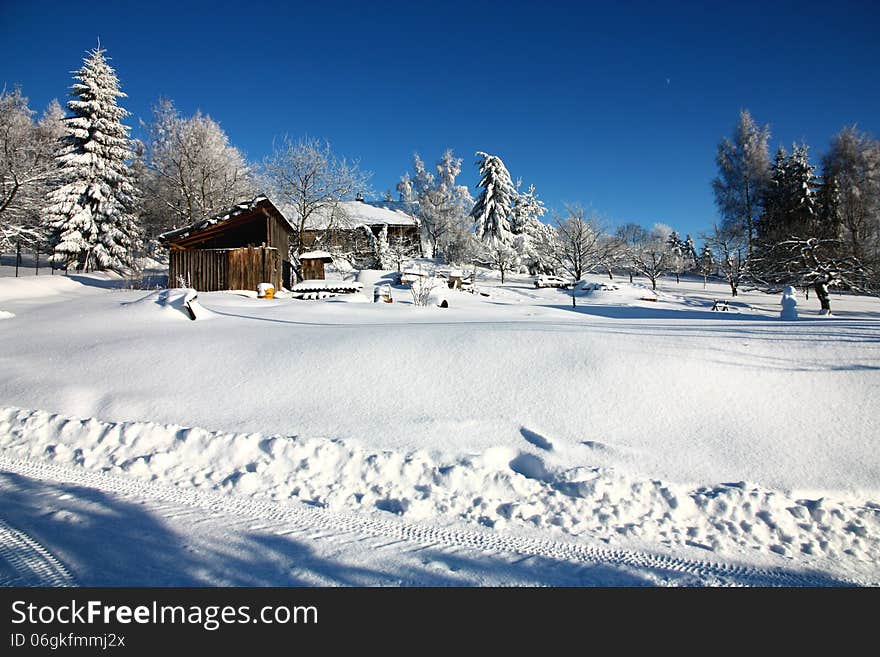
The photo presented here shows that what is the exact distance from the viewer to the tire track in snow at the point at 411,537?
2.74 metres

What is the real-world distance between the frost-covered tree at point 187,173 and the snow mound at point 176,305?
23.1 metres

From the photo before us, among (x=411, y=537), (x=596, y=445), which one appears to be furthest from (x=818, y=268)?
(x=411, y=537)

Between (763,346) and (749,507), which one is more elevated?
(763,346)

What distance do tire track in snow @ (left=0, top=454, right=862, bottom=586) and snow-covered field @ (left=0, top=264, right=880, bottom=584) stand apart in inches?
1.0

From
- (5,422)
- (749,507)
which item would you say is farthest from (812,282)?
(5,422)

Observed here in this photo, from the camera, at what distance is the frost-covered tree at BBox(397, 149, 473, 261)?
43656 millimetres

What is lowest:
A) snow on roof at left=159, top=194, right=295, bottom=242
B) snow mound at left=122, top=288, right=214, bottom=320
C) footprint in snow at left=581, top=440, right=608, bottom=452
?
footprint in snow at left=581, top=440, right=608, bottom=452

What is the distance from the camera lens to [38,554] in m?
2.73

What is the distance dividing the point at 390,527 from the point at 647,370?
368 cm

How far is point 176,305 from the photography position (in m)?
8.22

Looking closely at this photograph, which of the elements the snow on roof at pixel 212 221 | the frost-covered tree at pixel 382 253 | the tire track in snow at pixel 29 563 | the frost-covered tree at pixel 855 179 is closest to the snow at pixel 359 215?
the frost-covered tree at pixel 382 253

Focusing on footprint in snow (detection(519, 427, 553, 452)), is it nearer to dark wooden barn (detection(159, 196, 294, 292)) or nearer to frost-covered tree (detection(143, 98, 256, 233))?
dark wooden barn (detection(159, 196, 294, 292))

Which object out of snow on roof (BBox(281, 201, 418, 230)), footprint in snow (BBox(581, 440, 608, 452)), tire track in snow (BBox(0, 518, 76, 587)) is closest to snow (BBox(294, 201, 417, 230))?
snow on roof (BBox(281, 201, 418, 230))
